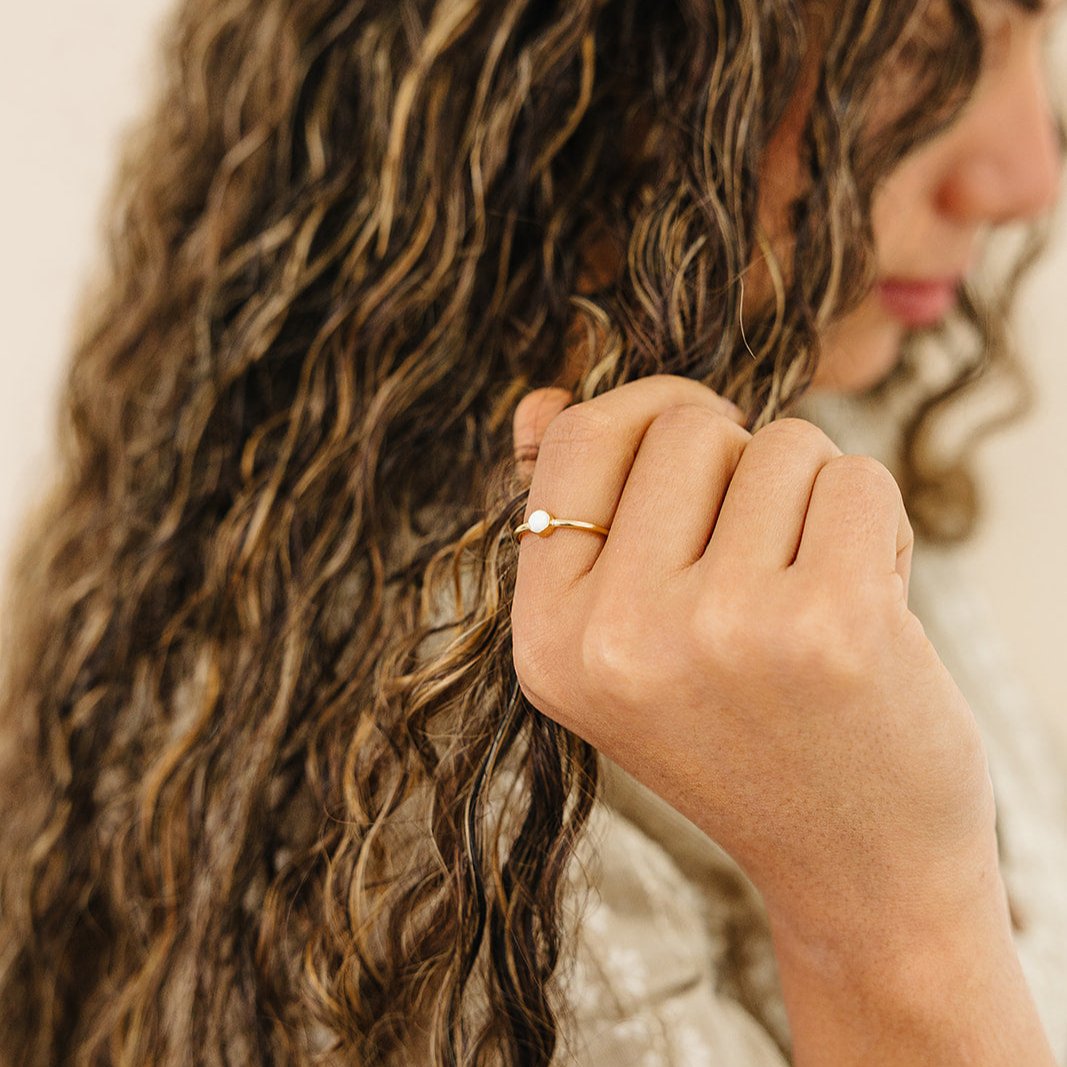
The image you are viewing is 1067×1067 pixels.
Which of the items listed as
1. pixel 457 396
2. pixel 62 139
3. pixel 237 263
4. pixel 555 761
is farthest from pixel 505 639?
pixel 62 139

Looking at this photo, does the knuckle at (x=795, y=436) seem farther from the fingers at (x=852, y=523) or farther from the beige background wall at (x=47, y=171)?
the beige background wall at (x=47, y=171)

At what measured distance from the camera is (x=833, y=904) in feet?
1.50

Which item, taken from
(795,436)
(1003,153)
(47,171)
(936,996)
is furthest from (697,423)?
(47,171)

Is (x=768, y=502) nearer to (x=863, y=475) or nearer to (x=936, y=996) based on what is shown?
(x=863, y=475)

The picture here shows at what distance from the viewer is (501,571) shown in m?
0.52

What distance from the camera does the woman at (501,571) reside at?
1.39 feet

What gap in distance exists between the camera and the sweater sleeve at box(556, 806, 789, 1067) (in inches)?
22.9

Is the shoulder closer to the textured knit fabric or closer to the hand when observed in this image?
the textured knit fabric

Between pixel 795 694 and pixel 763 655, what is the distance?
23mm

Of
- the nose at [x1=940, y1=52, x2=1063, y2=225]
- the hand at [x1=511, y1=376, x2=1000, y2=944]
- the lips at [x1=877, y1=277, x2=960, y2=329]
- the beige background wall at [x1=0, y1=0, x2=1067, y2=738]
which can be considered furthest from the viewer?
the beige background wall at [x1=0, y1=0, x2=1067, y2=738]

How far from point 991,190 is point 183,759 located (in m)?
0.73

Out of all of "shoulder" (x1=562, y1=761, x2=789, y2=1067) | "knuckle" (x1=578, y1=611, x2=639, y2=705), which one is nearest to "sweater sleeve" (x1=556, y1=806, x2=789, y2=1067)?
"shoulder" (x1=562, y1=761, x2=789, y2=1067)

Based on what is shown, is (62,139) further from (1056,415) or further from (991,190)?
(1056,415)

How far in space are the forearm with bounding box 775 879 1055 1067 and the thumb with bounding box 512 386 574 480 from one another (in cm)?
28
